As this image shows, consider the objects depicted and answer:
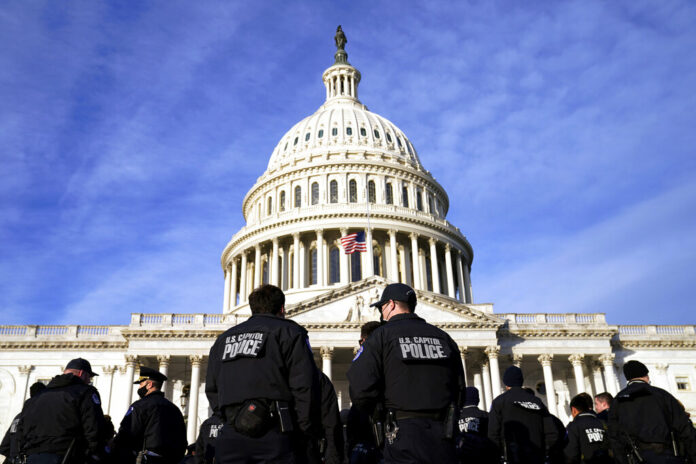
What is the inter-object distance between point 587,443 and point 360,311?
3372 centimetres

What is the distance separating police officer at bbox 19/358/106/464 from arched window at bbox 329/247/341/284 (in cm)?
4974

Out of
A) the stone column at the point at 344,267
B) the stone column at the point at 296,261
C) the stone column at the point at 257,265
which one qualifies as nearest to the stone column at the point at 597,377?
the stone column at the point at 344,267

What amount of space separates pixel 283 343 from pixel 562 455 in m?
6.59

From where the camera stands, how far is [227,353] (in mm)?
6102

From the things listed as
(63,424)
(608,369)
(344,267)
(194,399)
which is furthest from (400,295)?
(344,267)

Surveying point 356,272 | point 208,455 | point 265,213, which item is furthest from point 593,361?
point 208,455

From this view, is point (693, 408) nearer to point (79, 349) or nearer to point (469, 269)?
point (469, 269)

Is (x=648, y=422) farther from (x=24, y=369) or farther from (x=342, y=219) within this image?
(x=342, y=219)

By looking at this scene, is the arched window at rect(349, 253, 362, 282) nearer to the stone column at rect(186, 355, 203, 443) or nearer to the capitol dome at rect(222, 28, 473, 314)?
the capitol dome at rect(222, 28, 473, 314)

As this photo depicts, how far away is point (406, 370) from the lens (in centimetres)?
616

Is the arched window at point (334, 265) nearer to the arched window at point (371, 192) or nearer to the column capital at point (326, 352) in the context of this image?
the arched window at point (371, 192)

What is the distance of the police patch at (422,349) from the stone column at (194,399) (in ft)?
121

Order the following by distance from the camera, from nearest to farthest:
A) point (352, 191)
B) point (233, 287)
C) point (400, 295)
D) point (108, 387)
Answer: point (400, 295), point (108, 387), point (233, 287), point (352, 191)

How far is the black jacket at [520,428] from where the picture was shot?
962cm
